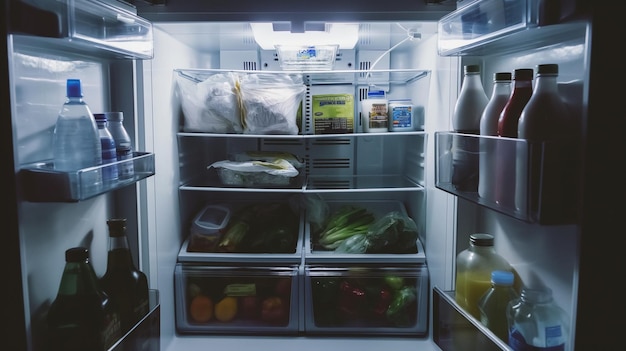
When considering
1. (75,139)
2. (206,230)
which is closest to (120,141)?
(75,139)

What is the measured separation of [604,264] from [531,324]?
0.25m

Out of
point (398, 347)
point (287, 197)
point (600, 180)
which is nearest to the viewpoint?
point (600, 180)

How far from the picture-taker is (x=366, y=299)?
1.82 m

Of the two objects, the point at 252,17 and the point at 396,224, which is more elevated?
the point at 252,17

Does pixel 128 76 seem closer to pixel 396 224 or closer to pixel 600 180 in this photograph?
pixel 396 224

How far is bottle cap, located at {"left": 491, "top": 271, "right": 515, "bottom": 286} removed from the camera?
1.18m

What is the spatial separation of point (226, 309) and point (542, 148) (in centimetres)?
130

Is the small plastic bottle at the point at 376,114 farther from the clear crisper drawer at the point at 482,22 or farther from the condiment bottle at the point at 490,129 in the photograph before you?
the condiment bottle at the point at 490,129

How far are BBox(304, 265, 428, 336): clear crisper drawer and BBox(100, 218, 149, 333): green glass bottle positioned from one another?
2.20 feet

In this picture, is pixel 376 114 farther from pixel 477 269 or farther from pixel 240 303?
pixel 240 303

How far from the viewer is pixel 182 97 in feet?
6.11

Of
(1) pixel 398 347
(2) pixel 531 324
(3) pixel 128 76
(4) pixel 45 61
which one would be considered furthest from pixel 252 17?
(1) pixel 398 347

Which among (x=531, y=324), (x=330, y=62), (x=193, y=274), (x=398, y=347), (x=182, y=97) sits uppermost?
(x=330, y=62)

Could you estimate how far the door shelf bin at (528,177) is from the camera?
2.91 feet
